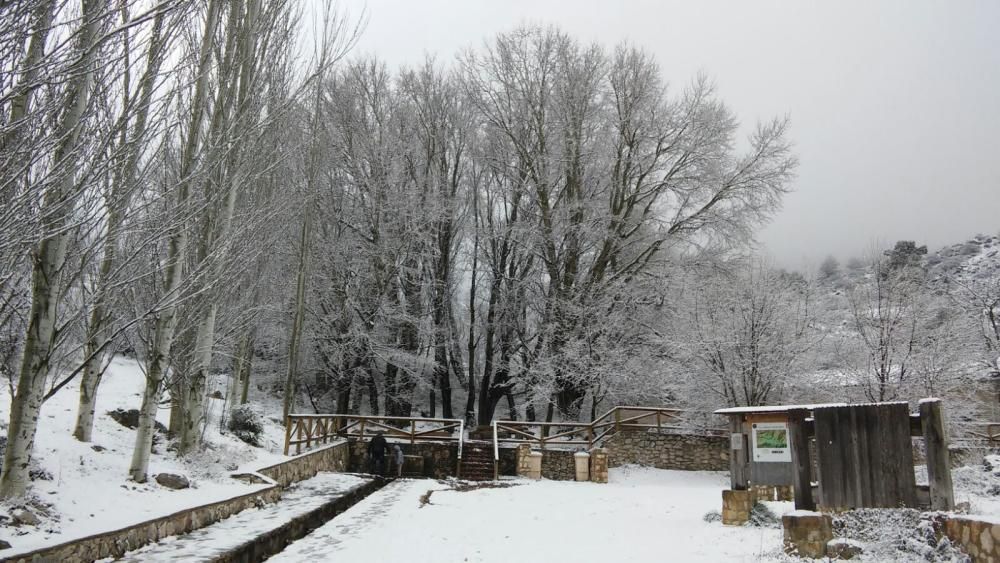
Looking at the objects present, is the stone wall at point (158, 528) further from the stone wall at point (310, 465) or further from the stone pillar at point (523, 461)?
the stone pillar at point (523, 461)

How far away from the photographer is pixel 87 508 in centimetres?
643

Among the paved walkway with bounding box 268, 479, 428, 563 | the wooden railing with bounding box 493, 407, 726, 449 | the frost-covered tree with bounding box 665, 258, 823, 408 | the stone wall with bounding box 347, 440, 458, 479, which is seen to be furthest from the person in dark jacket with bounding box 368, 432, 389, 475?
the frost-covered tree with bounding box 665, 258, 823, 408

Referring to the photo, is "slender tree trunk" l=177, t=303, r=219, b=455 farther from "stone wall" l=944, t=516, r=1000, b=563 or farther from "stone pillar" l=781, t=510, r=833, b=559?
"stone wall" l=944, t=516, r=1000, b=563

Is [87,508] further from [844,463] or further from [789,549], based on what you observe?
[844,463]

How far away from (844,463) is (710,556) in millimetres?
1802

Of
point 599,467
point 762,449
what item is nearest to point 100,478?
point 762,449

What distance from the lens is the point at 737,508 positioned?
7707mm

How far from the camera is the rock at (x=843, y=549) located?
5613 mm

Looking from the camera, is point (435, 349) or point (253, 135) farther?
point (435, 349)

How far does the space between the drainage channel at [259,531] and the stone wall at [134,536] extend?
0.27ft

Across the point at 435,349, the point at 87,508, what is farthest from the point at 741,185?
the point at 87,508

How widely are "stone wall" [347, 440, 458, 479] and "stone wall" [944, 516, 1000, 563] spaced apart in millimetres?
13609

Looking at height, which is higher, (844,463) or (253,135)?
(253,135)

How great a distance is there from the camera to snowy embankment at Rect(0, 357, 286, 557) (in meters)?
5.71
